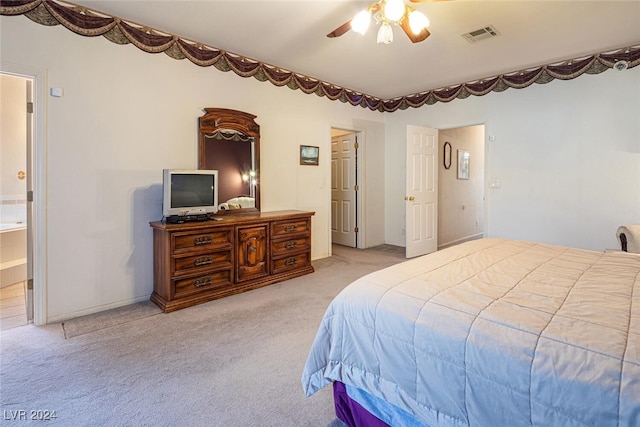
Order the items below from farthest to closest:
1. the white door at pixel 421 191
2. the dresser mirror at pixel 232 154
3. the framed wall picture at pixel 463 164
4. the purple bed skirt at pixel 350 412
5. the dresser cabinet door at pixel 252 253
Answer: the framed wall picture at pixel 463 164, the white door at pixel 421 191, the dresser mirror at pixel 232 154, the dresser cabinet door at pixel 252 253, the purple bed skirt at pixel 350 412

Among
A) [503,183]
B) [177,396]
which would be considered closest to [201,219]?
[177,396]

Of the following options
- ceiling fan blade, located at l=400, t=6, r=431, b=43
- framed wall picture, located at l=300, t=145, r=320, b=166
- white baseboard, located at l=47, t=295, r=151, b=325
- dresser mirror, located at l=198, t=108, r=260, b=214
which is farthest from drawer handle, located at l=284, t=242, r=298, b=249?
ceiling fan blade, located at l=400, t=6, r=431, b=43

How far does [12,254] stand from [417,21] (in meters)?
5.16

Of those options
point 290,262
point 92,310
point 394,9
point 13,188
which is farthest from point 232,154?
point 13,188

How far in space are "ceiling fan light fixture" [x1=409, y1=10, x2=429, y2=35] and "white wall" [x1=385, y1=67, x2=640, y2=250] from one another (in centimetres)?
281

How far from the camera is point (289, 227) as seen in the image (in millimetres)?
3939

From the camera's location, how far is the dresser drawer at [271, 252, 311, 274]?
12.5ft

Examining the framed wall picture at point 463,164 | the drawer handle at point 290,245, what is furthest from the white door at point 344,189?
the framed wall picture at point 463,164

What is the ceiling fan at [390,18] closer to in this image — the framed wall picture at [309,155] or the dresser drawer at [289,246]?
the framed wall picture at [309,155]

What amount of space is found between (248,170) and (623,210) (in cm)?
445

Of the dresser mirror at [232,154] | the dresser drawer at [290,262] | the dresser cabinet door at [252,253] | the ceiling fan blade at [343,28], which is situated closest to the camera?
the ceiling fan blade at [343,28]

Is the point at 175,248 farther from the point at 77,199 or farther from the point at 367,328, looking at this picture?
the point at 367,328

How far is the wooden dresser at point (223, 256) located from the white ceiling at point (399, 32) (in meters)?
1.91

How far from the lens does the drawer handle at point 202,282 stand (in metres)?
3.11
